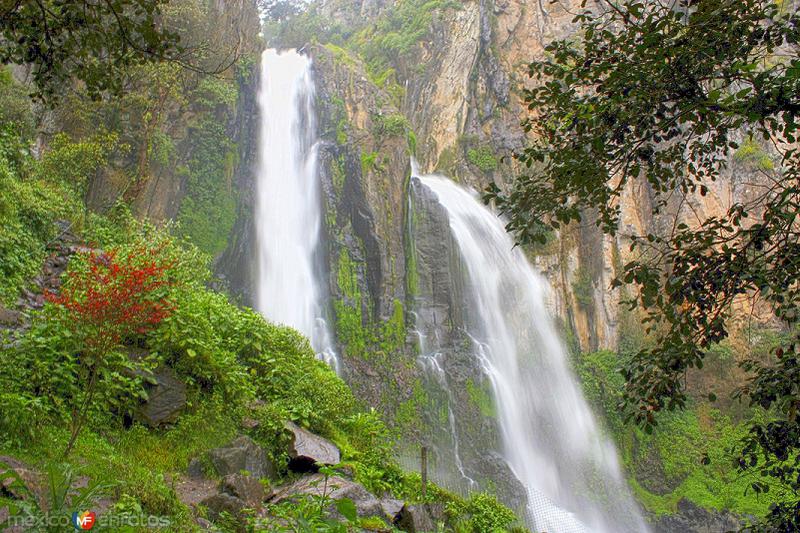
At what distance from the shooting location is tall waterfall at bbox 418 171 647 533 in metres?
16.0

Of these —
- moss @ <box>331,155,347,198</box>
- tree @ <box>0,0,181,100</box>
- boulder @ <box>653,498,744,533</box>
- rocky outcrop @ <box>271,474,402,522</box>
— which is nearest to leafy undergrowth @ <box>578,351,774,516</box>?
boulder @ <box>653,498,744,533</box>

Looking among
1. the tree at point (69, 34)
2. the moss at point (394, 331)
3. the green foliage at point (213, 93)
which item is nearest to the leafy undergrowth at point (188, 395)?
the tree at point (69, 34)

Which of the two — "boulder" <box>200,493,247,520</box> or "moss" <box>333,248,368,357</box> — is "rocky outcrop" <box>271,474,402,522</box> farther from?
"moss" <box>333,248,368,357</box>

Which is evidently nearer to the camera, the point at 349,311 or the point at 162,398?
the point at 162,398

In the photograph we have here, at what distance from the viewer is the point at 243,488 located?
482 centimetres

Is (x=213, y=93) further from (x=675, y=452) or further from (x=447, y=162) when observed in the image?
(x=675, y=452)

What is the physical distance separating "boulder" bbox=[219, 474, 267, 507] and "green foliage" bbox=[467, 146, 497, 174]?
64.1 feet

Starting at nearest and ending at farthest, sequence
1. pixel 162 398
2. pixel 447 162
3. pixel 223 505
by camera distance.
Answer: pixel 223 505
pixel 162 398
pixel 447 162

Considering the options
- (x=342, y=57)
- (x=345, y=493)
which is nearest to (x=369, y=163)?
(x=342, y=57)

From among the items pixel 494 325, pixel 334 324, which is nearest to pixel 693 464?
pixel 494 325

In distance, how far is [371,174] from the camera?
18203mm

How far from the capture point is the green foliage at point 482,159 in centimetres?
2311

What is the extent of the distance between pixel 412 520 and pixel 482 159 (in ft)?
62.2

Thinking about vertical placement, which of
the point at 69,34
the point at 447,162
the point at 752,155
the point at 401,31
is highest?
the point at 401,31
